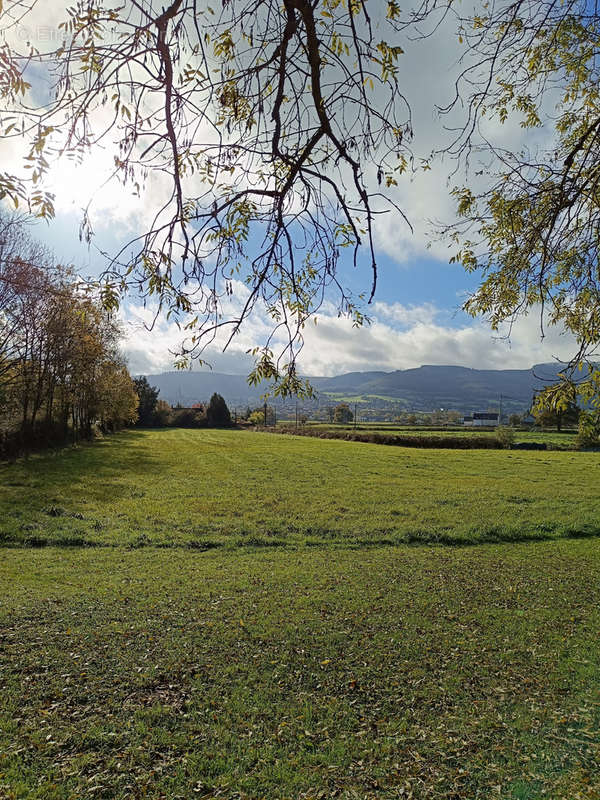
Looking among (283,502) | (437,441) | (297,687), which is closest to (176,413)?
(437,441)

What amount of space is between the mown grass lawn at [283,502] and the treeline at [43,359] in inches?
153

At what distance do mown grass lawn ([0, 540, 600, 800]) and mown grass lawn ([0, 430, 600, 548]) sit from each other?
14.9 feet

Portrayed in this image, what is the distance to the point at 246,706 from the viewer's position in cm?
531

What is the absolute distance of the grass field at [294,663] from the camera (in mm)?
4297

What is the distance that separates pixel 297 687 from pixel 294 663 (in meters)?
0.59

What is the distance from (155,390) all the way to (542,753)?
100685mm

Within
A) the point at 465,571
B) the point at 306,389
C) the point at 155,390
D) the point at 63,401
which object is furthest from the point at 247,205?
the point at 155,390

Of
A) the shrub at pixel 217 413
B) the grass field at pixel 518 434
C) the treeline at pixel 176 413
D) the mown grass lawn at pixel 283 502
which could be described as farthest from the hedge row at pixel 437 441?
the treeline at pixel 176 413

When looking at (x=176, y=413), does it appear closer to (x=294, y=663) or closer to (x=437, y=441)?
(x=437, y=441)

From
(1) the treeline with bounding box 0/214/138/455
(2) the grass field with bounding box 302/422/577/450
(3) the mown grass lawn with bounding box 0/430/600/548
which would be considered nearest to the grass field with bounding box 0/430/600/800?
(3) the mown grass lawn with bounding box 0/430/600/548

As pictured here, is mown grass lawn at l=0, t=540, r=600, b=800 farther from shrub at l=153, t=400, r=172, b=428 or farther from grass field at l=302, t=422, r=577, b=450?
shrub at l=153, t=400, r=172, b=428

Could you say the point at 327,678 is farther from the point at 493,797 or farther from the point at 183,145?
the point at 183,145

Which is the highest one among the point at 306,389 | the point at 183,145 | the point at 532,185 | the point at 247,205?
the point at 532,185

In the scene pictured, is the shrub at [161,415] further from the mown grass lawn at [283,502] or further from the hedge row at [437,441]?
the mown grass lawn at [283,502]
